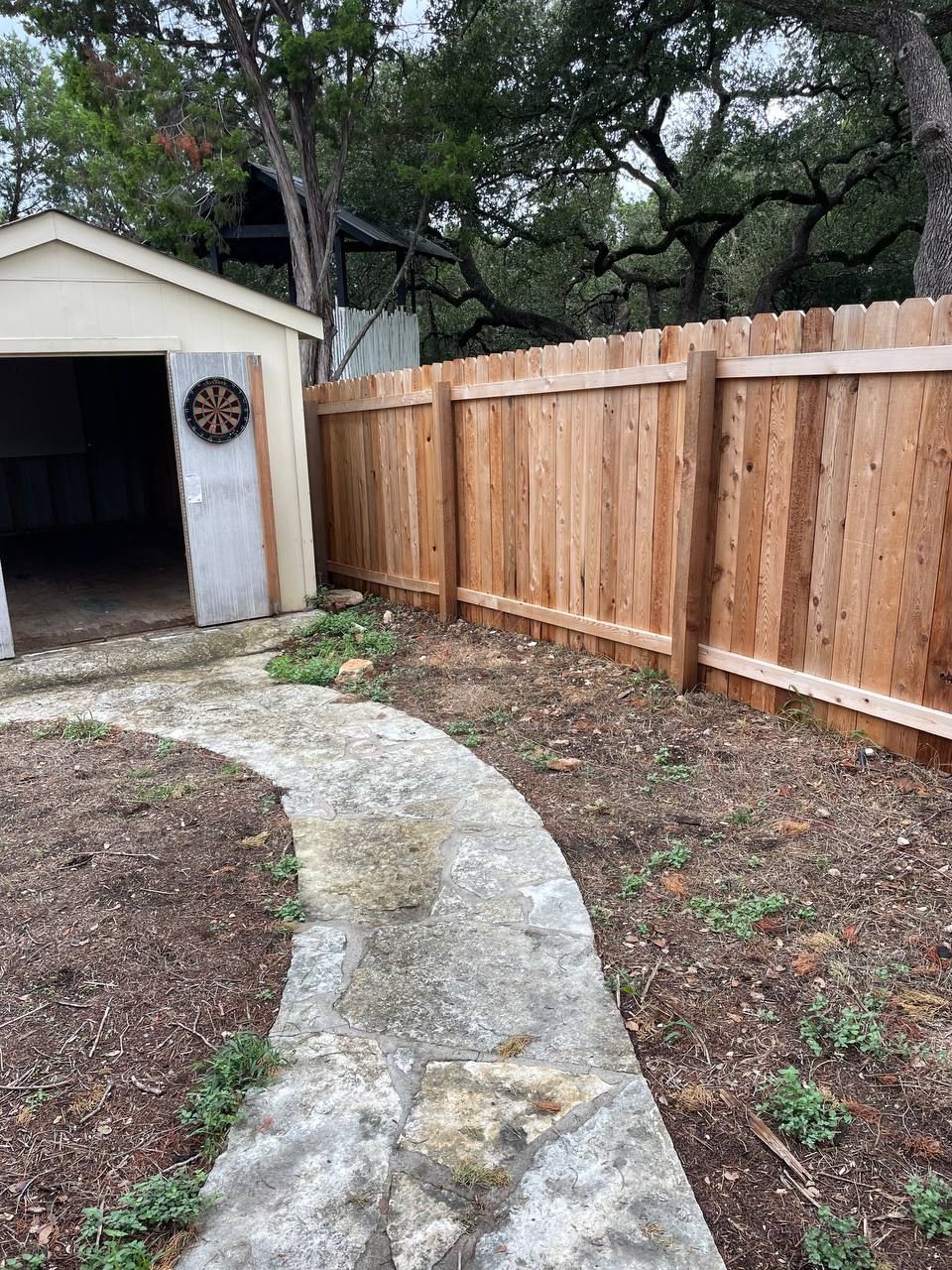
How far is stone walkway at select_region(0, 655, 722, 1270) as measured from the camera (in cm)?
173

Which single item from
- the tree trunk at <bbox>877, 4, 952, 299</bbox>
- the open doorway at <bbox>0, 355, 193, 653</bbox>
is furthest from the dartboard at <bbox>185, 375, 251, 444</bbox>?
the tree trunk at <bbox>877, 4, 952, 299</bbox>

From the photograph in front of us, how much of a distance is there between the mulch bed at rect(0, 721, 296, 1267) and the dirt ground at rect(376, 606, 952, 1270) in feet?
3.69

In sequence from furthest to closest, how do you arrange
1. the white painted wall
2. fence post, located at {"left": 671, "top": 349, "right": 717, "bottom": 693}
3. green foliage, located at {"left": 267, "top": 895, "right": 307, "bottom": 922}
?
the white painted wall
fence post, located at {"left": 671, "top": 349, "right": 717, "bottom": 693}
green foliage, located at {"left": 267, "top": 895, "right": 307, "bottom": 922}

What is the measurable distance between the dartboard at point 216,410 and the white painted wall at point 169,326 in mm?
280

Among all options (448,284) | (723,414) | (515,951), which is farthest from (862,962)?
(448,284)

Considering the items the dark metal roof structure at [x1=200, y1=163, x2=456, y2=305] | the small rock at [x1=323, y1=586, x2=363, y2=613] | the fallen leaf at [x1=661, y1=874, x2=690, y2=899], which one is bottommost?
the fallen leaf at [x1=661, y1=874, x2=690, y2=899]

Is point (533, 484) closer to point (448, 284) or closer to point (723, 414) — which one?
point (723, 414)

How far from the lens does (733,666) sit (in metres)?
4.43

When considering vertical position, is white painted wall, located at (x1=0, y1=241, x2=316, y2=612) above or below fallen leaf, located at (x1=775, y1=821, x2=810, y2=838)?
above

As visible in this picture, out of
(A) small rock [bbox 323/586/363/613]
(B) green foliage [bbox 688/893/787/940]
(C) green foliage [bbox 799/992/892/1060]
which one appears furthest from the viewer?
(A) small rock [bbox 323/586/363/613]

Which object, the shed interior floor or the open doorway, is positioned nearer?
the shed interior floor

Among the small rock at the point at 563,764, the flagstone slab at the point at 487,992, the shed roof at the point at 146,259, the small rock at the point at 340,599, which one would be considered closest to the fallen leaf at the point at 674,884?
the flagstone slab at the point at 487,992

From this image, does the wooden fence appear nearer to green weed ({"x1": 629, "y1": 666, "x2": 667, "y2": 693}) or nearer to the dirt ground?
green weed ({"x1": 629, "y1": 666, "x2": 667, "y2": 693})

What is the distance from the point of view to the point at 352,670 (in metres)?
5.80
